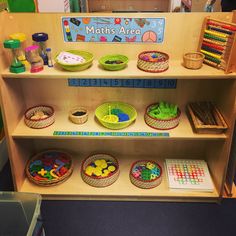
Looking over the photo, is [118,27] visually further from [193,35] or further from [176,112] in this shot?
[176,112]

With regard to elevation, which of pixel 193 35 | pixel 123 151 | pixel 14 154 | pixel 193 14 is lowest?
pixel 123 151

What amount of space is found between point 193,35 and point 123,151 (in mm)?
929

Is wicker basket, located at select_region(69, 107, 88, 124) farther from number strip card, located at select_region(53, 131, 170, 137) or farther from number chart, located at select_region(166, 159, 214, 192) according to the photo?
number chart, located at select_region(166, 159, 214, 192)

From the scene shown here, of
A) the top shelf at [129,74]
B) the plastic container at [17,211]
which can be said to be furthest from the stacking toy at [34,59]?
the plastic container at [17,211]

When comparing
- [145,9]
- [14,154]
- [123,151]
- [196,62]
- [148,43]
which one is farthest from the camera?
[145,9]

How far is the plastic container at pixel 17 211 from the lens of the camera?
1470 mm

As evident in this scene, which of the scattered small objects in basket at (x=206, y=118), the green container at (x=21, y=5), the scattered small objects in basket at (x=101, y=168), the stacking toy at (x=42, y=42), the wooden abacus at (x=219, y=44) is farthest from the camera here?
the green container at (x=21, y=5)

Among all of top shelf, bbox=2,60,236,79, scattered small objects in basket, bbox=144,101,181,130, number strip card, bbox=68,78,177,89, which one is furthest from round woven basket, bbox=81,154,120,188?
top shelf, bbox=2,60,236,79

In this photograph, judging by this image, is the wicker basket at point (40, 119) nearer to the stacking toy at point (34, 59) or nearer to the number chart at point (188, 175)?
the stacking toy at point (34, 59)

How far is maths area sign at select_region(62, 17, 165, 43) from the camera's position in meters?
1.51

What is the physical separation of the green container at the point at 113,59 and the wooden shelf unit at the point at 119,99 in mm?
30

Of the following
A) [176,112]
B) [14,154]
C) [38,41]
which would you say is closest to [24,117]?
[14,154]

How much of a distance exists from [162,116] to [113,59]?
1.47ft

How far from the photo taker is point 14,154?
66.8 inches
